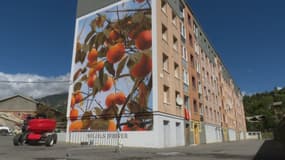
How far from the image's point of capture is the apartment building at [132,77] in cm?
2191

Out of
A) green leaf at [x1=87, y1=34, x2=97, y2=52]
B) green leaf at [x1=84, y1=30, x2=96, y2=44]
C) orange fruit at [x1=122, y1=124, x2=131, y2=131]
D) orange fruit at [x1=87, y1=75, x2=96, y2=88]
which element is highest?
green leaf at [x1=84, y1=30, x2=96, y2=44]

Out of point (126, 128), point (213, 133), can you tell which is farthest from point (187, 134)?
point (213, 133)

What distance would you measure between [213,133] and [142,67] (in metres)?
23.1

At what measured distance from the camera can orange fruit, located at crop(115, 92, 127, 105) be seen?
74.9 feet

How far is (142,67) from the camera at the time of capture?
74.6 feet

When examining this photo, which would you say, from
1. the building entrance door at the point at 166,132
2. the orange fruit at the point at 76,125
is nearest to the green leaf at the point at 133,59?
the building entrance door at the point at 166,132

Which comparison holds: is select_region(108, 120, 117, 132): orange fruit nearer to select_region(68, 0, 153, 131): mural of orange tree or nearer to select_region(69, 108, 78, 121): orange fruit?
select_region(68, 0, 153, 131): mural of orange tree

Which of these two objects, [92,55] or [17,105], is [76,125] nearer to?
[92,55]

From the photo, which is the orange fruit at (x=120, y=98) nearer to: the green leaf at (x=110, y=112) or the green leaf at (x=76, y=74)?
the green leaf at (x=110, y=112)

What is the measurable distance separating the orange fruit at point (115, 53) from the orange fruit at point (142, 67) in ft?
6.43

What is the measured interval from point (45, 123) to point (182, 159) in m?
10.6

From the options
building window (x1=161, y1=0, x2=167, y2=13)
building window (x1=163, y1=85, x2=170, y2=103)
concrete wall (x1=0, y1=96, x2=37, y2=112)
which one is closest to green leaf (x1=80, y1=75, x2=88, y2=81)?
building window (x1=163, y1=85, x2=170, y2=103)

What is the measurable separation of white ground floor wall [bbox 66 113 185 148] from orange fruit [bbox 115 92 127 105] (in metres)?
2.61

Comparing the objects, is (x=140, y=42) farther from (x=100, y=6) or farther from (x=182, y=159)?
(x=182, y=159)
